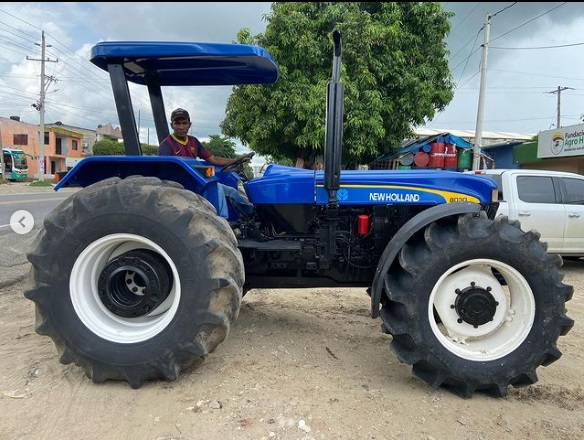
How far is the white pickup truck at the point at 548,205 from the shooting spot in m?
6.92

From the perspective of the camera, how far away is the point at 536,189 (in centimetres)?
709

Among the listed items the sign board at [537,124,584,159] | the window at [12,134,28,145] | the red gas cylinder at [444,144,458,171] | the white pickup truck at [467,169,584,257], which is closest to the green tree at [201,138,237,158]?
the white pickup truck at [467,169,584,257]

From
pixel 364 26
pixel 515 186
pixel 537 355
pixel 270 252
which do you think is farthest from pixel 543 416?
pixel 364 26

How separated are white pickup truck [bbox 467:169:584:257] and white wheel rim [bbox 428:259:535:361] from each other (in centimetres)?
438

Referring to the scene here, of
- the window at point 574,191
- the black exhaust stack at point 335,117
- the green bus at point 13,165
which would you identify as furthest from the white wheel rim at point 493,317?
the green bus at point 13,165

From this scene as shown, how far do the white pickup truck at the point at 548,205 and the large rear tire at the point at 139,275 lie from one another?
5.54 meters

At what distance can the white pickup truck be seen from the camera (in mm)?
6922

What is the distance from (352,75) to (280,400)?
9511mm

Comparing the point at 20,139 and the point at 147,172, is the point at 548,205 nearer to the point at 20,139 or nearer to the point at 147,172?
the point at 147,172

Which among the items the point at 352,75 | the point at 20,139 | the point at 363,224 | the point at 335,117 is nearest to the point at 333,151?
the point at 335,117

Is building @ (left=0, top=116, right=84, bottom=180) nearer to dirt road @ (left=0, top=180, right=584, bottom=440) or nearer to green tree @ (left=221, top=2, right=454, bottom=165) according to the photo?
green tree @ (left=221, top=2, right=454, bottom=165)

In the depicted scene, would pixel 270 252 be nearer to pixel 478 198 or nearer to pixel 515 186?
pixel 478 198

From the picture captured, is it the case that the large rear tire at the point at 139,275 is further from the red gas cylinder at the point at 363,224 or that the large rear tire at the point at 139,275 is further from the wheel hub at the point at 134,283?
the red gas cylinder at the point at 363,224

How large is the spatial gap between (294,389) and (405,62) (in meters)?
10.4
